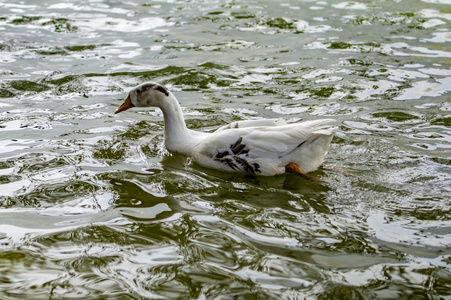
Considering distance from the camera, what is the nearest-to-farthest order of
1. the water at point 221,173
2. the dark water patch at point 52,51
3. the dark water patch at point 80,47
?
1. the water at point 221,173
2. the dark water patch at point 52,51
3. the dark water patch at point 80,47

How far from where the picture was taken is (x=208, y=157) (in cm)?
653

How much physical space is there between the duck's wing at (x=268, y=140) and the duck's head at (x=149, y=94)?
1238 mm

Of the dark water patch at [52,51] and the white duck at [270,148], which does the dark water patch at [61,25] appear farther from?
the white duck at [270,148]

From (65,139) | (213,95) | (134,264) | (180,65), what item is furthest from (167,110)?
(180,65)

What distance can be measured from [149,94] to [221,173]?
160 centimetres

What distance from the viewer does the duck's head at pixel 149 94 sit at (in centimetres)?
718

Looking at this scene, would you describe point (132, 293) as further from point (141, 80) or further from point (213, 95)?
point (141, 80)

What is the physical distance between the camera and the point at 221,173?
6.49m

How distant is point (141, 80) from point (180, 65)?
106cm

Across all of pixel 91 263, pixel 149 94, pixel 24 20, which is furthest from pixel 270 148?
pixel 24 20

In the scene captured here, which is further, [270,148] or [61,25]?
[61,25]

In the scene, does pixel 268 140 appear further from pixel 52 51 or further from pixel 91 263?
pixel 52 51

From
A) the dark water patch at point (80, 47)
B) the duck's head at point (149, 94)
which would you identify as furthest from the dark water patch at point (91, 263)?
the dark water patch at point (80, 47)

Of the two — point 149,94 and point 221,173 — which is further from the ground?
point 149,94
